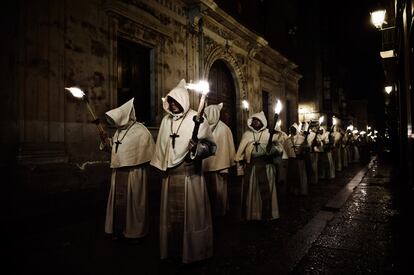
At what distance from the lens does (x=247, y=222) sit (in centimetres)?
611

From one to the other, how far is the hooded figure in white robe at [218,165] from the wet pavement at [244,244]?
1.28ft

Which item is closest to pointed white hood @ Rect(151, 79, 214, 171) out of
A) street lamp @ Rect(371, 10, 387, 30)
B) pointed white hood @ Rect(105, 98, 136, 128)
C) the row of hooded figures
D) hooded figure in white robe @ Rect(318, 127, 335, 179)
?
the row of hooded figures

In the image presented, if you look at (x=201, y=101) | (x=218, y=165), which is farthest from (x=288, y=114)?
(x=201, y=101)

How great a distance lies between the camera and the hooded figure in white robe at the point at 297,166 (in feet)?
30.0

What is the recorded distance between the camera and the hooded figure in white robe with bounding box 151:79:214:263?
12.8 ft

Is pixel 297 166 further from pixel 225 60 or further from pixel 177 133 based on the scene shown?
pixel 225 60

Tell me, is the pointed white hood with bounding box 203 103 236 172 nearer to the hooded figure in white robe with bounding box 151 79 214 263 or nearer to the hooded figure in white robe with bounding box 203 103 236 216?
the hooded figure in white robe with bounding box 203 103 236 216

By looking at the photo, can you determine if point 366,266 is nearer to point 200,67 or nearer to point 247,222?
point 247,222

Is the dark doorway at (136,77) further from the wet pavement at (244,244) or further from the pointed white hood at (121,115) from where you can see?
the pointed white hood at (121,115)

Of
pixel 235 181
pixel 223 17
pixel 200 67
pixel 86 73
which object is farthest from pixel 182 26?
pixel 235 181

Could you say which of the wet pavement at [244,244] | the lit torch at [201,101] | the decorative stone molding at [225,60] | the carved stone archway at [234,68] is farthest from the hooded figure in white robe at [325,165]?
the lit torch at [201,101]

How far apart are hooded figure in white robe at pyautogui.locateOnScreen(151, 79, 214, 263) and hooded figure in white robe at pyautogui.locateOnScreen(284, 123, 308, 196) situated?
5.78 m

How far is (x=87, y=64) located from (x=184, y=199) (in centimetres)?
487

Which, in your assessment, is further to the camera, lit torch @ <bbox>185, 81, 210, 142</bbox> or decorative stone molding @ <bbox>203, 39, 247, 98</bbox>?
decorative stone molding @ <bbox>203, 39, 247, 98</bbox>
